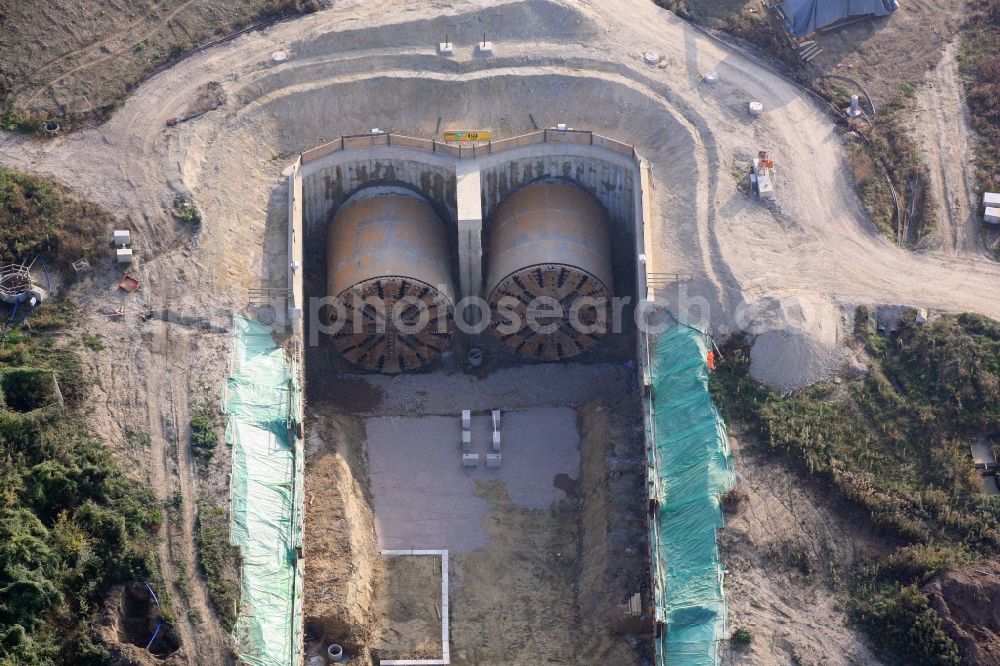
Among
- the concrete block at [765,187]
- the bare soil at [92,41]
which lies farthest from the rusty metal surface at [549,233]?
the bare soil at [92,41]

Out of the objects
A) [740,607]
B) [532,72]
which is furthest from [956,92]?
[740,607]

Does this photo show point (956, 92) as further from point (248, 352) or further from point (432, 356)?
point (248, 352)

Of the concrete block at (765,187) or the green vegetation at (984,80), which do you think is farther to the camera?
the green vegetation at (984,80)

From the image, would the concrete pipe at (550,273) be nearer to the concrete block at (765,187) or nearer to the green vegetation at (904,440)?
the concrete block at (765,187)

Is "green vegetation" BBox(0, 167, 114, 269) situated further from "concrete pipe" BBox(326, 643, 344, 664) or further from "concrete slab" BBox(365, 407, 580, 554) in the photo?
"concrete pipe" BBox(326, 643, 344, 664)

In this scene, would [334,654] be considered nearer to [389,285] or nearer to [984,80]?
[389,285]
